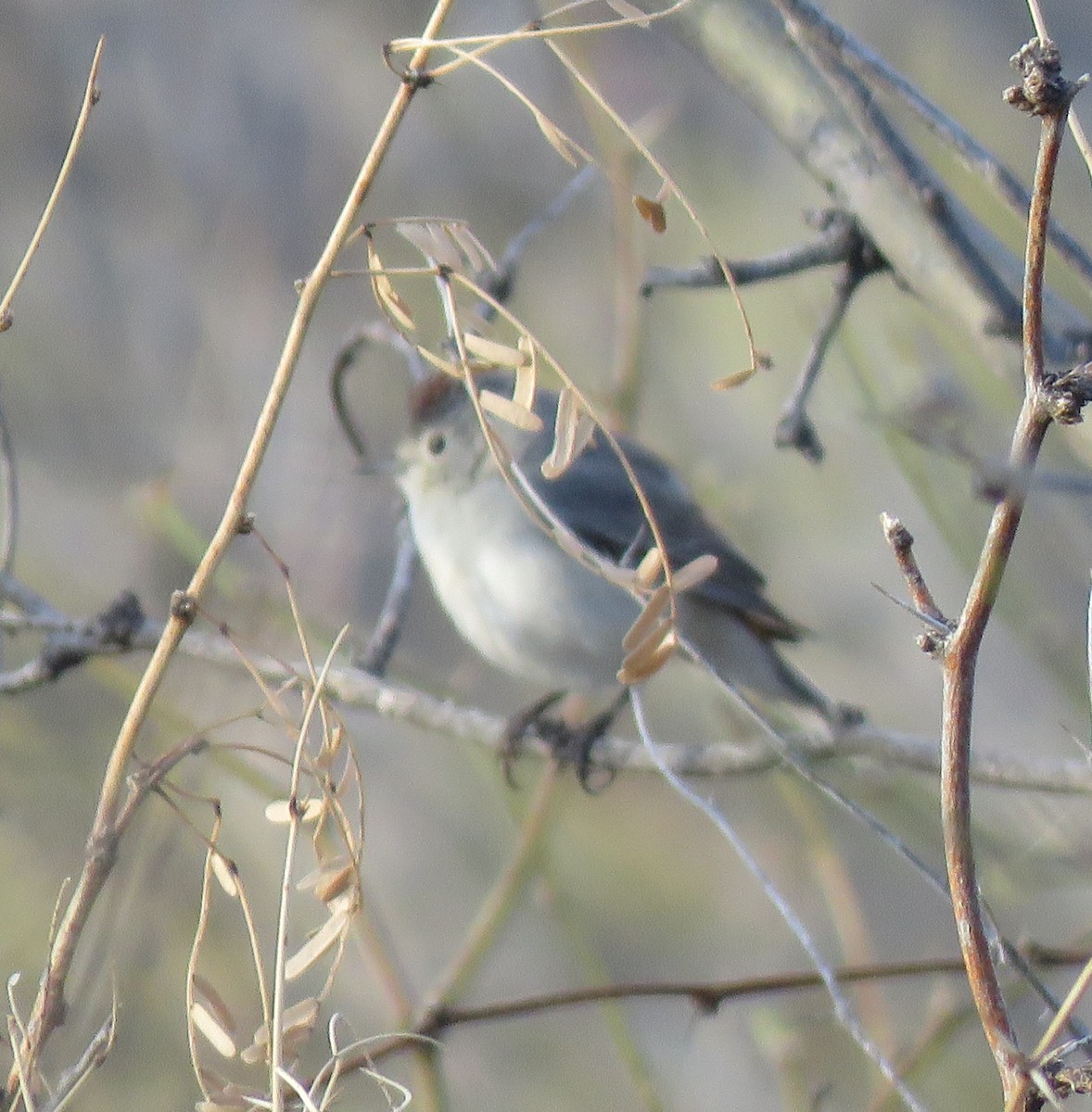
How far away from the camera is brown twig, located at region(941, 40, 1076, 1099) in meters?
0.88

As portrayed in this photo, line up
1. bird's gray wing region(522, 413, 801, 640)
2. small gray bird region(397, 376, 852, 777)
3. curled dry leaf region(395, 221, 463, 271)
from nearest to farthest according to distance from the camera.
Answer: curled dry leaf region(395, 221, 463, 271)
small gray bird region(397, 376, 852, 777)
bird's gray wing region(522, 413, 801, 640)

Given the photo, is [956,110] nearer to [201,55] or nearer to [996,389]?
[996,389]

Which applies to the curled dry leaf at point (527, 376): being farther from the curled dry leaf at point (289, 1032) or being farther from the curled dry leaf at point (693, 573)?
the curled dry leaf at point (289, 1032)

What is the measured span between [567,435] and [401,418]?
6112 millimetres

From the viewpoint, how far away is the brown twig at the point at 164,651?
1064 mm

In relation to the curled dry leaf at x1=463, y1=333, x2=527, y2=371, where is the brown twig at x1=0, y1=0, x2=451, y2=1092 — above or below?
below

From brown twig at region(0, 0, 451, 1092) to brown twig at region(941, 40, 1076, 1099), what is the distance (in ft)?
1.60

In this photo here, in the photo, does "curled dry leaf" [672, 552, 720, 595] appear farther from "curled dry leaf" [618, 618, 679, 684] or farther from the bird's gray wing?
the bird's gray wing

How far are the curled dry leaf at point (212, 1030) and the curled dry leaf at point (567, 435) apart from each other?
0.50m

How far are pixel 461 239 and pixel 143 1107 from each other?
15.6 ft

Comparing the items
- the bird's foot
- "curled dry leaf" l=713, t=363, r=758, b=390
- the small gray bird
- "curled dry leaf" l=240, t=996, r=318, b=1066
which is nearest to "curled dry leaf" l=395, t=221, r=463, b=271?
"curled dry leaf" l=713, t=363, r=758, b=390

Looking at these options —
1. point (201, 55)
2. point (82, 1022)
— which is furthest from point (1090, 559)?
point (201, 55)

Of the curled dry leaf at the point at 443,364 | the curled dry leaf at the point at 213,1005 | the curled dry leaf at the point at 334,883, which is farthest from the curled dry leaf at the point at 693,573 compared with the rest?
the curled dry leaf at the point at 213,1005

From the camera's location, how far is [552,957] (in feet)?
22.9
